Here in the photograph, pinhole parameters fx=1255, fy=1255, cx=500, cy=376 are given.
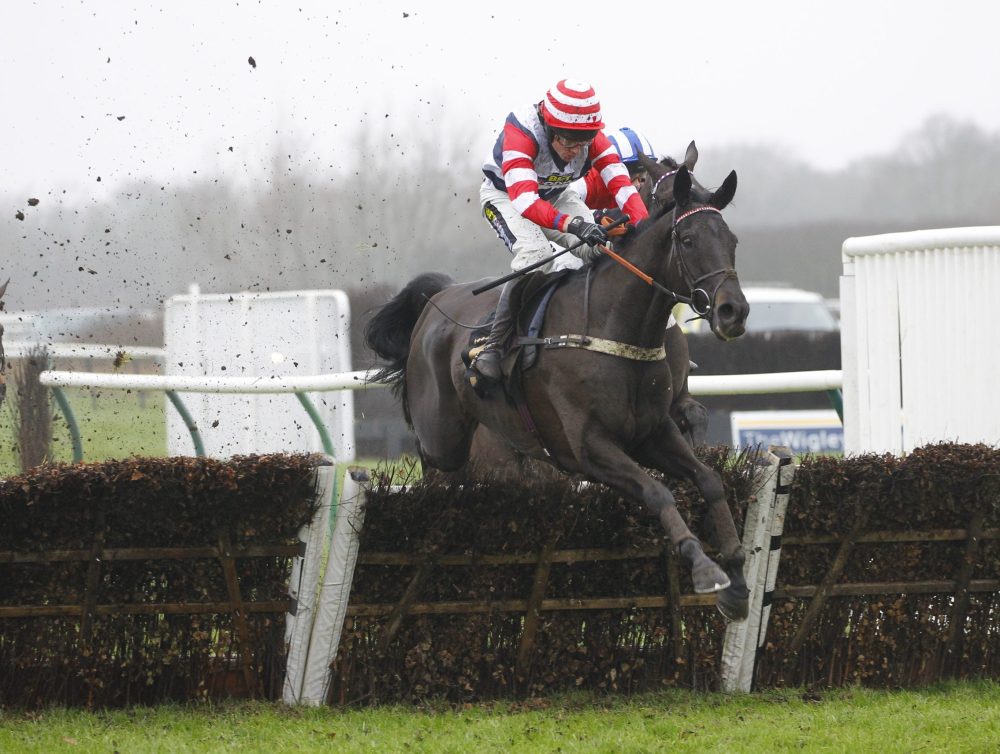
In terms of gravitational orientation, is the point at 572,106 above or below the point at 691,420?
above

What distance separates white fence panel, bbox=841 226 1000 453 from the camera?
673 cm

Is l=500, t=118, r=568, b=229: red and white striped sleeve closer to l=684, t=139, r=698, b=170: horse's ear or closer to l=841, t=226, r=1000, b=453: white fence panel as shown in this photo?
l=684, t=139, r=698, b=170: horse's ear

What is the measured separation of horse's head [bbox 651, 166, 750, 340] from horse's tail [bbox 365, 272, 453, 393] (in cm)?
245

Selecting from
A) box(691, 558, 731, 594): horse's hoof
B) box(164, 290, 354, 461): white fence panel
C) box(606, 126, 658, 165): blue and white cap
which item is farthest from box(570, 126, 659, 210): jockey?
box(164, 290, 354, 461): white fence panel

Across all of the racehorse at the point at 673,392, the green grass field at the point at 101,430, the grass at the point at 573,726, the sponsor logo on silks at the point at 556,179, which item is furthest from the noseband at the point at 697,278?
the green grass field at the point at 101,430

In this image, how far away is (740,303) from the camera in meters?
4.46

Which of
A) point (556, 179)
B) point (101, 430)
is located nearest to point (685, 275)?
point (556, 179)

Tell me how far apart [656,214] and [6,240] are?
7.33 meters

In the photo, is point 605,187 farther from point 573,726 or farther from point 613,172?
point 573,726

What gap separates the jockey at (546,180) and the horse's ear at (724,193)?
0.51 metres

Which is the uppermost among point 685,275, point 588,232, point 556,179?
point 556,179

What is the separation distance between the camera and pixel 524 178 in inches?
210

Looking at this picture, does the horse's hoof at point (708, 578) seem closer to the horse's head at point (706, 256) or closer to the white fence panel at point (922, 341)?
the horse's head at point (706, 256)

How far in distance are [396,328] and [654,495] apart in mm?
2800
